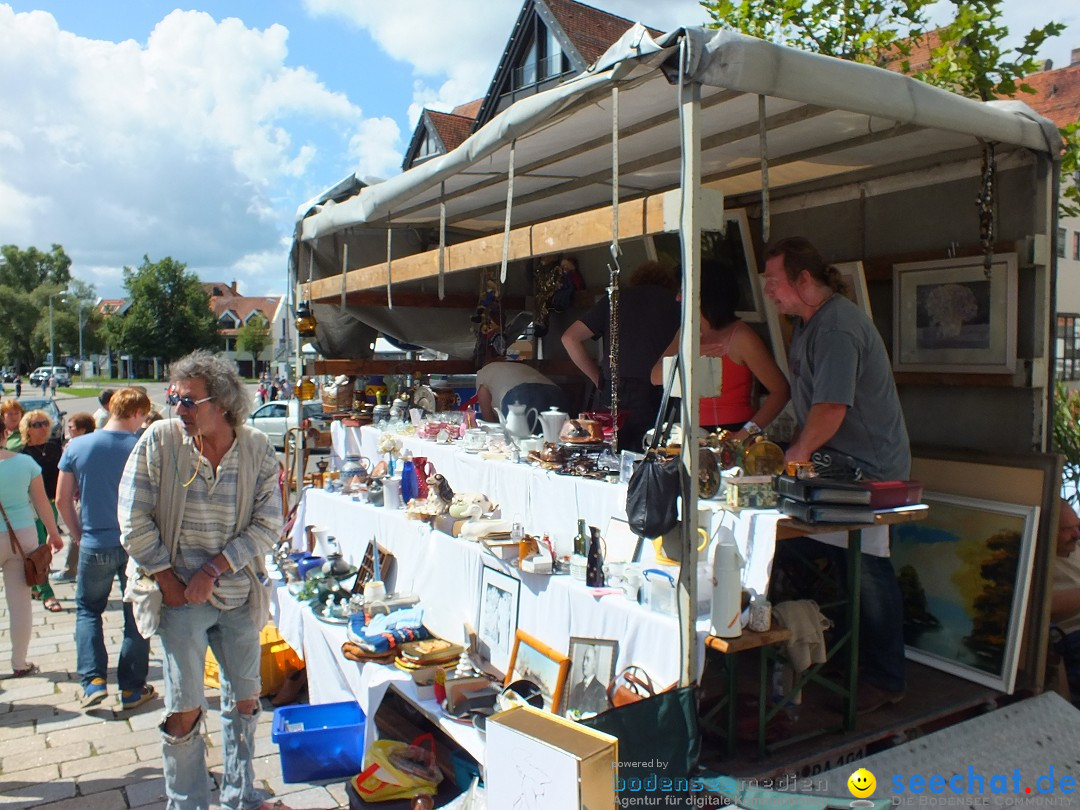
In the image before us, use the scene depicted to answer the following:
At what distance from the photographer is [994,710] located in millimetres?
3236

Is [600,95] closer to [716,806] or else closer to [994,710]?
[716,806]

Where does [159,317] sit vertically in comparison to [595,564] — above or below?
above

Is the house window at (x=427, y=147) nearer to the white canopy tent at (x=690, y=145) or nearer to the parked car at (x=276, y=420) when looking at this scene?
the parked car at (x=276, y=420)

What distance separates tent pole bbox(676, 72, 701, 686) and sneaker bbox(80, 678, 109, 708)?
10.8 ft

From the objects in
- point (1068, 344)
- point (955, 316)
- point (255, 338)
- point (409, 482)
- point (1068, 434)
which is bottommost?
point (409, 482)

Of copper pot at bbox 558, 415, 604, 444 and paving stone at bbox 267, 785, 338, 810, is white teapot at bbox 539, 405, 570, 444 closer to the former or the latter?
copper pot at bbox 558, 415, 604, 444

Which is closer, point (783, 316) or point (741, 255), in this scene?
point (783, 316)

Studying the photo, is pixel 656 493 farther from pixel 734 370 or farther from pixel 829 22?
pixel 829 22

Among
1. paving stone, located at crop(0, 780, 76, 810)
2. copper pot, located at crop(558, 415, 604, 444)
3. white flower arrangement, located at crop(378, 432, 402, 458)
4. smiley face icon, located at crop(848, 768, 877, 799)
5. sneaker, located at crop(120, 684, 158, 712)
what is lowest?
paving stone, located at crop(0, 780, 76, 810)

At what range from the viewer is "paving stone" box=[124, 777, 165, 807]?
3.38 metres

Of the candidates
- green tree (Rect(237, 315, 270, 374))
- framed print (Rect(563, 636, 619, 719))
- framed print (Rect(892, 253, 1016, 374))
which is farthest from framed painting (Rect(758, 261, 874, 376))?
green tree (Rect(237, 315, 270, 374))

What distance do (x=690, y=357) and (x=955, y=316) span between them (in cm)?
194

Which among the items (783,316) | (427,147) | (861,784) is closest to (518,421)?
(783,316)

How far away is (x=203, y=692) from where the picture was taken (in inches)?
117
